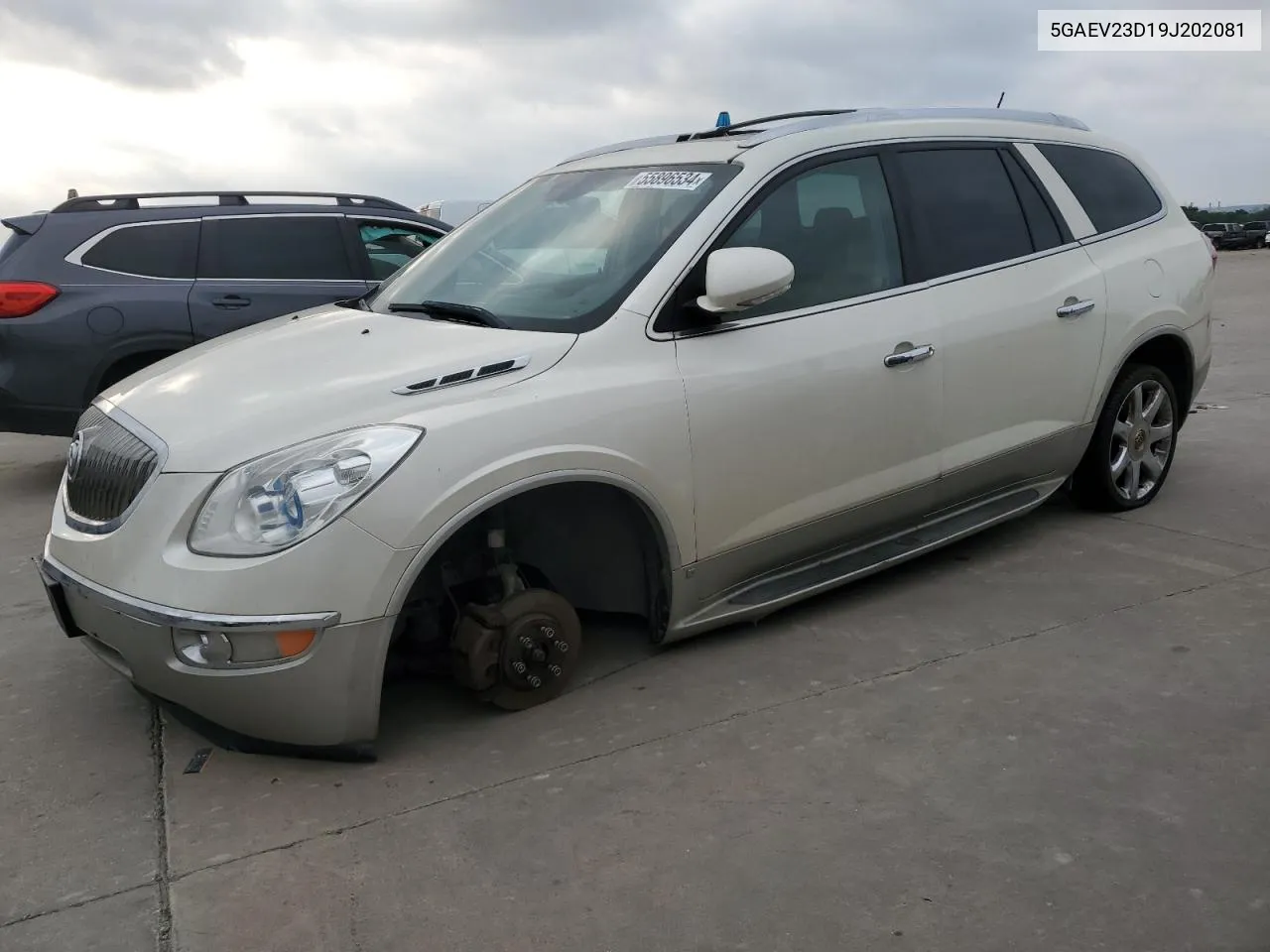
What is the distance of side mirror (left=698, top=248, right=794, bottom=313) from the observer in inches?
144

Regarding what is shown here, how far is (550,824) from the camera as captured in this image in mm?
3029

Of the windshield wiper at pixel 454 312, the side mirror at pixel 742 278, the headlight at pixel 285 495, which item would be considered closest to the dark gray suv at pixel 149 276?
the windshield wiper at pixel 454 312

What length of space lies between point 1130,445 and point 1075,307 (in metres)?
0.92

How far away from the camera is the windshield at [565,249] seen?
150 inches

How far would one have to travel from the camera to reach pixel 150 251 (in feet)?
23.6

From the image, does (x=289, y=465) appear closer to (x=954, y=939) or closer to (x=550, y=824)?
(x=550, y=824)

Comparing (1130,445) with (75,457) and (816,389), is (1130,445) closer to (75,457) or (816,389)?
(816,389)

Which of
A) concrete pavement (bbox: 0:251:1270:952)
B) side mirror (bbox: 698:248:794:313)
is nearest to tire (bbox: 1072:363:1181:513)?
concrete pavement (bbox: 0:251:1270:952)

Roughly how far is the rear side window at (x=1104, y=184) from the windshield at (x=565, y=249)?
6.19 feet

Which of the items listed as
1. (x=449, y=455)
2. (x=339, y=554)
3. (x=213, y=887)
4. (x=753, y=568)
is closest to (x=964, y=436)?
(x=753, y=568)

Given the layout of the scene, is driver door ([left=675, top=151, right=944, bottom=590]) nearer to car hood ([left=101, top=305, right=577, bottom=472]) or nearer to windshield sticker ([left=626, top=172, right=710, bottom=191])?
windshield sticker ([left=626, top=172, right=710, bottom=191])

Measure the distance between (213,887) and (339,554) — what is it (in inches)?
33.3

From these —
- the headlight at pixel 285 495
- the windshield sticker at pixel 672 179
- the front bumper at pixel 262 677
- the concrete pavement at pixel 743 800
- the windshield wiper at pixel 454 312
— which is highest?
the windshield sticker at pixel 672 179

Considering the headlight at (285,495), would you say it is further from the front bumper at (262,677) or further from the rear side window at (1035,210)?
the rear side window at (1035,210)
